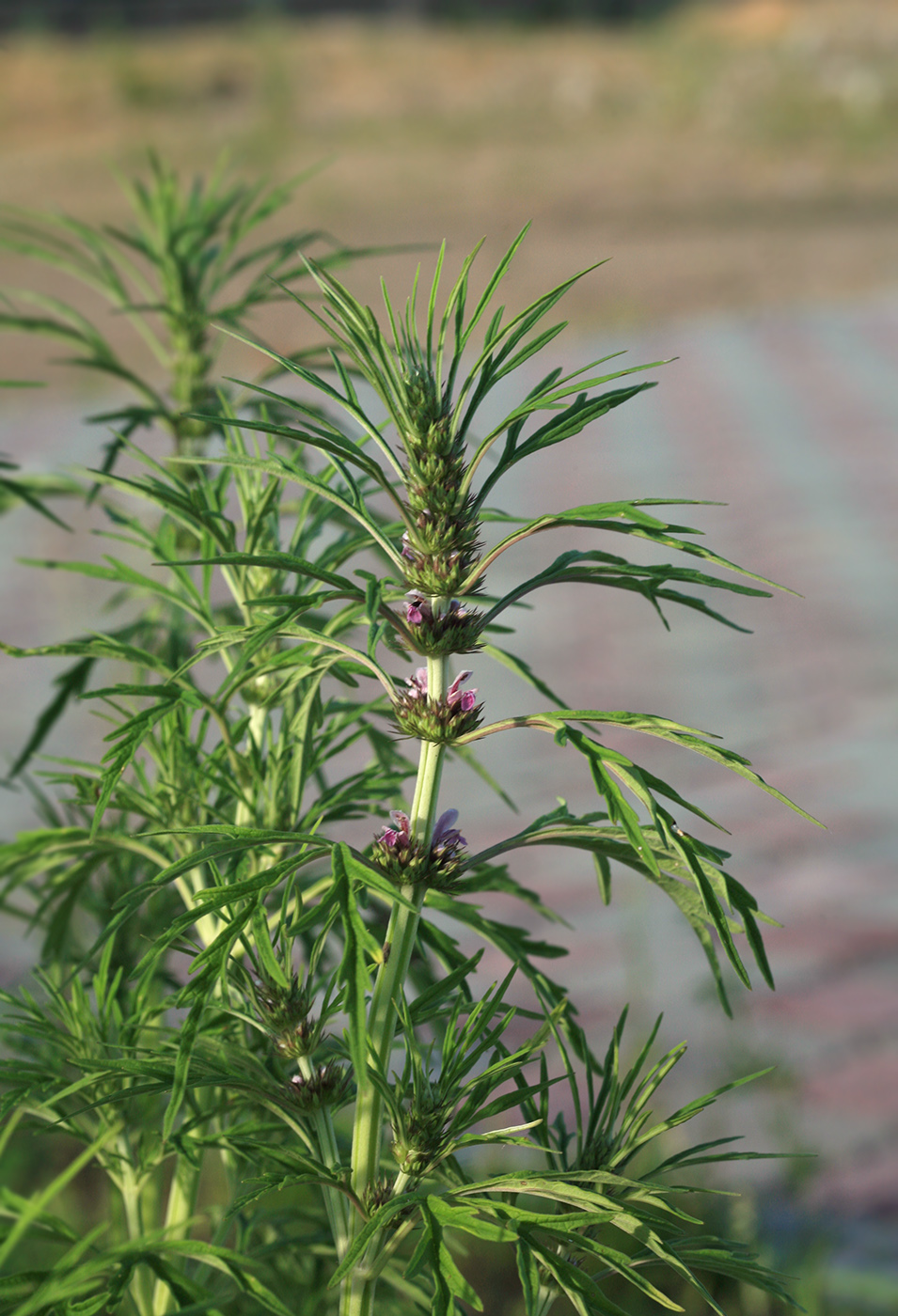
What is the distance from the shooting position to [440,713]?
568 mm

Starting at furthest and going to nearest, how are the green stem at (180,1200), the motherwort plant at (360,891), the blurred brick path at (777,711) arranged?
the blurred brick path at (777,711), the green stem at (180,1200), the motherwort plant at (360,891)

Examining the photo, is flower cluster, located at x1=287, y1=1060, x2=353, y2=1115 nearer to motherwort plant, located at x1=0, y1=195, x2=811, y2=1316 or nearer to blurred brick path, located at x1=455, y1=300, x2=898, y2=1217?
motherwort plant, located at x1=0, y1=195, x2=811, y2=1316

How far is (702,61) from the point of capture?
16.8 metres

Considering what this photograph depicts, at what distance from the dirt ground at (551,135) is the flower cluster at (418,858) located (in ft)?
22.9

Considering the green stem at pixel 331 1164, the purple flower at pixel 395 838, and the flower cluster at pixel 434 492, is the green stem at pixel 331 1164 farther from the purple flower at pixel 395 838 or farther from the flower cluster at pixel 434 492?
the flower cluster at pixel 434 492

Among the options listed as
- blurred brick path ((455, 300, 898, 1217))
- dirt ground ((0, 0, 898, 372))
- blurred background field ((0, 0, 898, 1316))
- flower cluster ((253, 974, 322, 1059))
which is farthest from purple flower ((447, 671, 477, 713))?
dirt ground ((0, 0, 898, 372))

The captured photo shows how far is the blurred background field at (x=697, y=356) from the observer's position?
2.24 m

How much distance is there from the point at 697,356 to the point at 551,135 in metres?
8.91

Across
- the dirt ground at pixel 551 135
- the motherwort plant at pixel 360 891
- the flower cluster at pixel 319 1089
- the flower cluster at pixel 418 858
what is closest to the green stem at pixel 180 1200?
the motherwort plant at pixel 360 891

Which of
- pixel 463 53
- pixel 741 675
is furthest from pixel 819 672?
pixel 463 53

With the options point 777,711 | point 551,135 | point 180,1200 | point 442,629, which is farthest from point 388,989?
point 551,135

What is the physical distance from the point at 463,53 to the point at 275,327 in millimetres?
11861

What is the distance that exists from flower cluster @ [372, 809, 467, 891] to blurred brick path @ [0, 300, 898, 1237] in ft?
2.15

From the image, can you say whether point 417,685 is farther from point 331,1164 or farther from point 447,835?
point 331,1164
